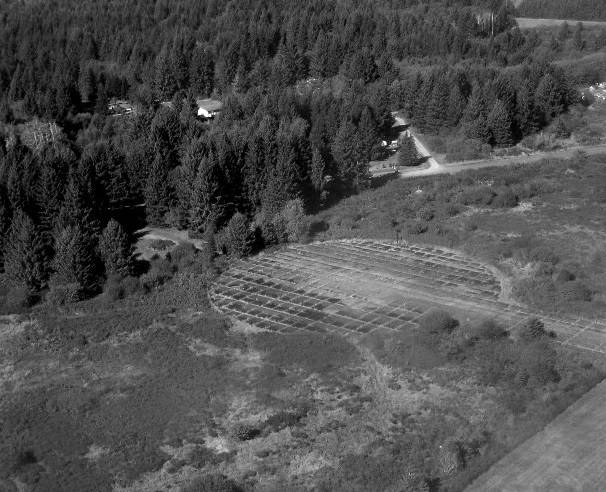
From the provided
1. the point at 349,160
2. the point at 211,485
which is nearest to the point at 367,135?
the point at 349,160

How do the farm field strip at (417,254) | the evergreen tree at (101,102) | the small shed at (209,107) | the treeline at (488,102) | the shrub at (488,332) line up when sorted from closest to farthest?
the shrub at (488,332) → the farm field strip at (417,254) → the treeline at (488,102) → the evergreen tree at (101,102) → the small shed at (209,107)

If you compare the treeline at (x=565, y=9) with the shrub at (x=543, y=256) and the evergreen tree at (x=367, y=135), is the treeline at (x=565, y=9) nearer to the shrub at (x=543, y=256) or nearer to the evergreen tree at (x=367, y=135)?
the evergreen tree at (x=367, y=135)

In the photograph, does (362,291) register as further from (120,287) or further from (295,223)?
(120,287)

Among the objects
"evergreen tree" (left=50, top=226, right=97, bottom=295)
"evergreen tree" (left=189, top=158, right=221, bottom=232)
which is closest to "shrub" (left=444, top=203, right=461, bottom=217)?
"evergreen tree" (left=189, top=158, right=221, bottom=232)

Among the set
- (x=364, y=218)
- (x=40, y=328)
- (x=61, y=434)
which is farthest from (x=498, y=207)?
(x=61, y=434)

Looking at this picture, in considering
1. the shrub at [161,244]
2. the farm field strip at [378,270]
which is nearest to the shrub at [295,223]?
the farm field strip at [378,270]

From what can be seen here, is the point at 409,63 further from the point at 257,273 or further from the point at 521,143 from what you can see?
the point at 257,273
